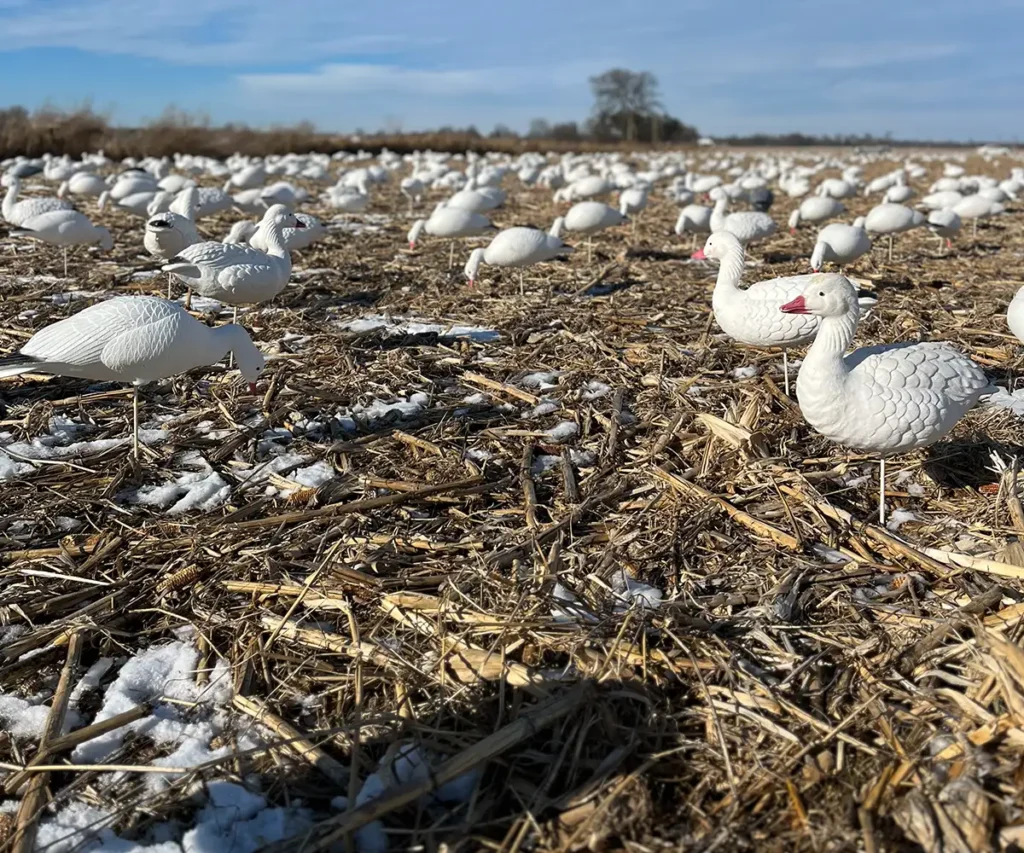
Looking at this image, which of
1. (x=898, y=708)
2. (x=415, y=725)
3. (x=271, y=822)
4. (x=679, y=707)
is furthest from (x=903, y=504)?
(x=271, y=822)

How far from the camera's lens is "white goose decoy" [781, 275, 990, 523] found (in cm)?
380

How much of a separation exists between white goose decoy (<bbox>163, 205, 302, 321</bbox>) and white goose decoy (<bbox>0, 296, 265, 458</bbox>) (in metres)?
1.97

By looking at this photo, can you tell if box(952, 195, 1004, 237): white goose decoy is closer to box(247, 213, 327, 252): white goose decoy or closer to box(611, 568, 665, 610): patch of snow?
box(247, 213, 327, 252): white goose decoy

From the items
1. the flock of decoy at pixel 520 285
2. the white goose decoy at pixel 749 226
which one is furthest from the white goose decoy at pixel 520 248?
the white goose decoy at pixel 749 226

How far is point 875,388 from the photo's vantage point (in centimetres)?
386

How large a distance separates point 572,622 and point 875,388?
1.84 meters

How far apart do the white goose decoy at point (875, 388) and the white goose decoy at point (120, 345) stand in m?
3.41

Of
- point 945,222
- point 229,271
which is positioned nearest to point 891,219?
point 945,222

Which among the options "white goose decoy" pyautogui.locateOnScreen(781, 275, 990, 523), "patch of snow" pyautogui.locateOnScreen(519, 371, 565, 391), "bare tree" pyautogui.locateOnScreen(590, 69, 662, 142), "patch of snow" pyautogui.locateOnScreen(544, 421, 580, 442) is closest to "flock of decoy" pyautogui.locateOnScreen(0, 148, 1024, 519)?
"white goose decoy" pyautogui.locateOnScreen(781, 275, 990, 523)

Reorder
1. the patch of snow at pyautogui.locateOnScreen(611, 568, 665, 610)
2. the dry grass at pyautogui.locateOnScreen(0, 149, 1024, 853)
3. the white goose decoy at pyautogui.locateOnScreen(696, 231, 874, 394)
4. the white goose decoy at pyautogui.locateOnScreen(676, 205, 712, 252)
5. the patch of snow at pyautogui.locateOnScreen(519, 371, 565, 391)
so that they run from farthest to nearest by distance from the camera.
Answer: the white goose decoy at pyautogui.locateOnScreen(676, 205, 712, 252) < the patch of snow at pyautogui.locateOnScreen(519, 371, 565, 391) < the white goose decoy at pyautogui.locateOnScreen(696, 231, 874, 394) < the patch of snow at pyautogui.locateOnScreen(611, 568, 665, 610) < the dry grass at pyautogui.locateOnScreen(0, 149, 1024, 853)

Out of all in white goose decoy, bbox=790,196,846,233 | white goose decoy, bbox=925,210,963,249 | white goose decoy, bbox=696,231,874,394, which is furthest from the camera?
white goose decoy, bbox=790,196,846,233

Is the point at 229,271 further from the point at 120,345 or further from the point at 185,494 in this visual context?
the point at 185,494

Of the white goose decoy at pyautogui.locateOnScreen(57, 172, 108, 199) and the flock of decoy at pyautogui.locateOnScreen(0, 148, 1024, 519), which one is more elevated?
the white goose decoy at pyautogui.locateOnScreen(57, 172, 108, 199)

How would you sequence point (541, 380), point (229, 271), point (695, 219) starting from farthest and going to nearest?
point (695, 219), point (229, 271), point (541, 380)
